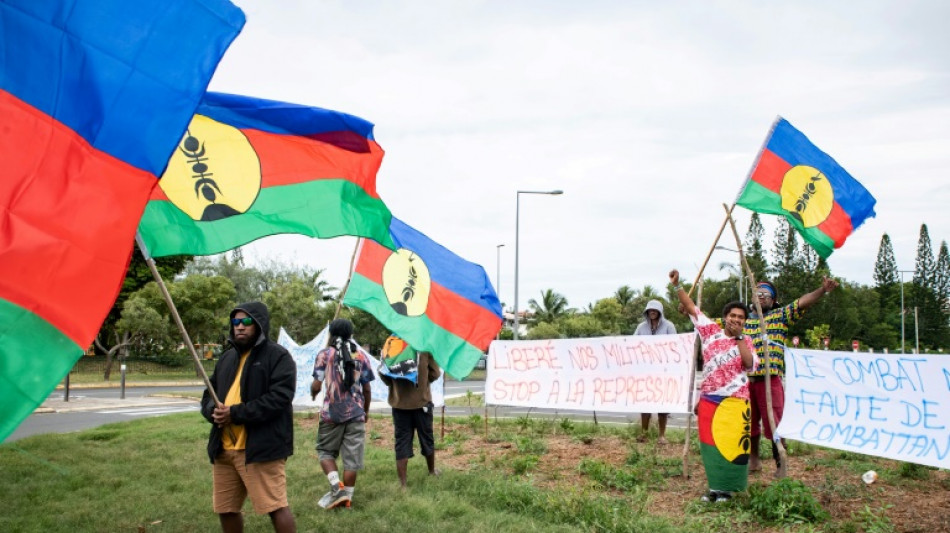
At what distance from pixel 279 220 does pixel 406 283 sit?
2.63 meters

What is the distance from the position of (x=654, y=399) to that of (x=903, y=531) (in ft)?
12.9

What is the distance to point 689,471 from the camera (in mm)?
8203

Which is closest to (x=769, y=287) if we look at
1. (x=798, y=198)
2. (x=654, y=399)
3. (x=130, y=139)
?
(x=798, y=198)

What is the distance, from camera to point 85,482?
826cm

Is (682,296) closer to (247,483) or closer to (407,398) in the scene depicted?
(407,398)

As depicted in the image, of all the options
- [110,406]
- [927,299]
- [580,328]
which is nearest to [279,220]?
[110,406]

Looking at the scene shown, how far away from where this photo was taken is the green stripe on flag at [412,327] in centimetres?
813

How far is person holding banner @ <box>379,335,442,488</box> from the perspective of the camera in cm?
793

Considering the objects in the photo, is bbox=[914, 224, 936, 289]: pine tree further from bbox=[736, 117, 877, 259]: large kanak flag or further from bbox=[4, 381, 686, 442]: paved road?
bbox=[736, 117, 877, 259]: large kanak flag

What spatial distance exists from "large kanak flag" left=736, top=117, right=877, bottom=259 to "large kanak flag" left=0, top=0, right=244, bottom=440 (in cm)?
561

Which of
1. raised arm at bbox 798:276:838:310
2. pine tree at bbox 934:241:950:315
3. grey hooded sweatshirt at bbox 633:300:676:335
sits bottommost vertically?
grey hooded sweatshirt at bbox 633:300:676:335

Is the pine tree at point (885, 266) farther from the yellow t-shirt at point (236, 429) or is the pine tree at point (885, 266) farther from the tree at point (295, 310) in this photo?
the yellow t-shirt at point (236, 429)

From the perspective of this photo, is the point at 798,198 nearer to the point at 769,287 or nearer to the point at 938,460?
the point at 769,287

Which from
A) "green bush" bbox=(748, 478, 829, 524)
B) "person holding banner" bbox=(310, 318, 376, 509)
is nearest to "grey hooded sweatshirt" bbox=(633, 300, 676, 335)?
"green bush" bbox=(748, 478, 829, 524)
